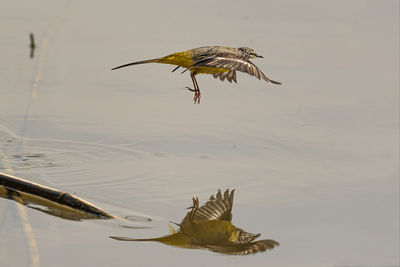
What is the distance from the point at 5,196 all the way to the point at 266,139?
7.65 ft

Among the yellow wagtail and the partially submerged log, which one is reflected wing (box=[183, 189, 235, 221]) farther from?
the yellow wagtail

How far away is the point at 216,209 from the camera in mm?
5207

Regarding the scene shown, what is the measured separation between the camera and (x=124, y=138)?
6.62 metres

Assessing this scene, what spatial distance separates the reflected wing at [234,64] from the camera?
21.5ft

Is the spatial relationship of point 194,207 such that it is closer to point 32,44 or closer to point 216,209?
point 216,209

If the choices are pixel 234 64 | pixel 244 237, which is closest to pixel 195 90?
pixel 234 64

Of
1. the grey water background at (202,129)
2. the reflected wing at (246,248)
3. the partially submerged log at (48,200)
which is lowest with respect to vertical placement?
the reflected wing at (246,248)

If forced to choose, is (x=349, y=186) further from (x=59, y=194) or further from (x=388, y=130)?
(x=59, y=194)

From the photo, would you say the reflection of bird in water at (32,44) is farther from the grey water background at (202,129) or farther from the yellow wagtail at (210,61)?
the yellow wagtail at (210,61)

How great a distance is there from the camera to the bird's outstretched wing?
16.7 ft

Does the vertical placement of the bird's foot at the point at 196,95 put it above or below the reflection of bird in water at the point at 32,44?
below

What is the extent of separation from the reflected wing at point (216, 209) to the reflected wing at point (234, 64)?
1.43 meters

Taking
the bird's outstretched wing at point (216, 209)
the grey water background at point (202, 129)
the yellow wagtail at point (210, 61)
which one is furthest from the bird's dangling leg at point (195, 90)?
the bird's outstretched wing at point (216, 209)

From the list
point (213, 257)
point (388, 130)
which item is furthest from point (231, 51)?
point (213, 257)
